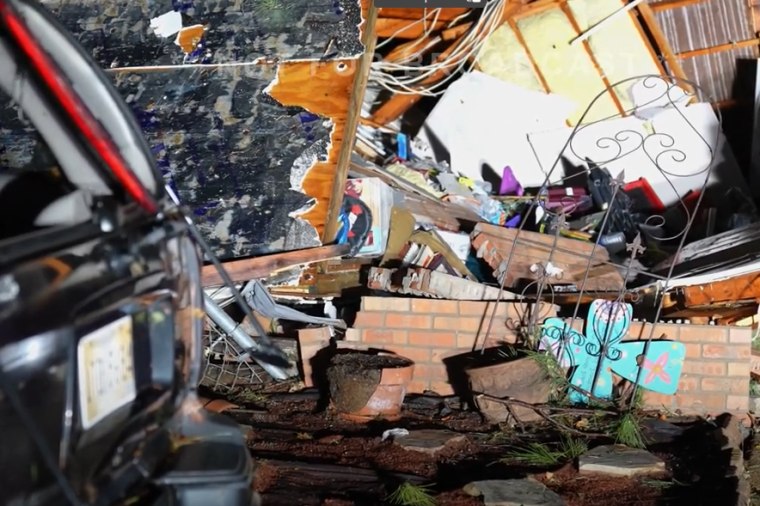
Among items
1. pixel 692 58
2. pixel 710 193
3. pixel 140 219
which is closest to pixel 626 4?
pixel 692 58

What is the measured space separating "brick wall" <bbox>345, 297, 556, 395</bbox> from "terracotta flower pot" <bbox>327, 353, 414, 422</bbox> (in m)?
0.42

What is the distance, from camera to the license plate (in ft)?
7.68

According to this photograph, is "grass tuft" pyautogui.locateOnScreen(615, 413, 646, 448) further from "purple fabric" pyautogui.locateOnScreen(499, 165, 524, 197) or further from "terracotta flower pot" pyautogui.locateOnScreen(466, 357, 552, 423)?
"purple fabric" pyautogui.locateOnScreen(499, 165, 524, 197)

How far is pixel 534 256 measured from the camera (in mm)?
7164

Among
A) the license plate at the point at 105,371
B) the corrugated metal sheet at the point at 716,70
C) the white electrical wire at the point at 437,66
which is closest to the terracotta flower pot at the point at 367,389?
the license plate at the point at 105,371

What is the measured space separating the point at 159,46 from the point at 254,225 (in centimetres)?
132

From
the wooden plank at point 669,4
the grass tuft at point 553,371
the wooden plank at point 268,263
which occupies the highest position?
the wooden plank at point 669,4

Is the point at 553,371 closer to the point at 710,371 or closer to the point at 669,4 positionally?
the point at 710,371

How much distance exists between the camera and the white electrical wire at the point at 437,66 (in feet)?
27.7

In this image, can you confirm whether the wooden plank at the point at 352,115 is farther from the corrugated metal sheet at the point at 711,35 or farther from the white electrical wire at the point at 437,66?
the corrugated metal sheet at the point at 711,35

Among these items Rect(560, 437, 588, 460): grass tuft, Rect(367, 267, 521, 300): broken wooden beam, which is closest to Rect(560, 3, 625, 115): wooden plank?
Rect(367, 267, 521, 300): broken wooden beam

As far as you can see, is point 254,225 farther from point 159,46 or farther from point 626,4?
point 626,4

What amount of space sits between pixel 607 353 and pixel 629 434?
0.74m

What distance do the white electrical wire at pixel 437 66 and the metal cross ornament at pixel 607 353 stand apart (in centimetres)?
364
